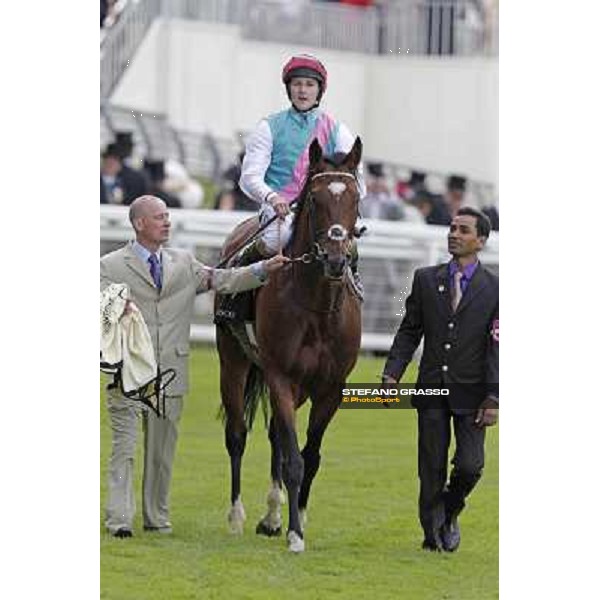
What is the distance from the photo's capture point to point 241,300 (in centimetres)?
1043

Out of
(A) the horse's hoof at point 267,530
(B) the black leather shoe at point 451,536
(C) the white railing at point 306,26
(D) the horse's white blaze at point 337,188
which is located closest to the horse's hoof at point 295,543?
(A) the horse's hoof at point 267,530

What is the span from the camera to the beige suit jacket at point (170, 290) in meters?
10.1

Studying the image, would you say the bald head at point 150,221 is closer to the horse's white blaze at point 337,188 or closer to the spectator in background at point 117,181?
the spectator in background at point 117,181

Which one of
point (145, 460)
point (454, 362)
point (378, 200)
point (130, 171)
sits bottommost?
point (145, 460)

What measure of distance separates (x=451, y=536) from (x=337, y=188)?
164 centimetres

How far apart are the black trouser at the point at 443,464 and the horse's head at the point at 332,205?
99cm

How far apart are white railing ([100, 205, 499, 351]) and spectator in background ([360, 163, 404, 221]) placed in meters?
0.05

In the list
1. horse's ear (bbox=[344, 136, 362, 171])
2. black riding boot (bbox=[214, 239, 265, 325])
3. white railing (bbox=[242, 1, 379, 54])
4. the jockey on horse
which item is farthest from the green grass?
white railing (bbox=[242, 1, 379, 54])

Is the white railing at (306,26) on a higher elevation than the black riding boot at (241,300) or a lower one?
higher

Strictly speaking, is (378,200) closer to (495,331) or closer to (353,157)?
(495,331)

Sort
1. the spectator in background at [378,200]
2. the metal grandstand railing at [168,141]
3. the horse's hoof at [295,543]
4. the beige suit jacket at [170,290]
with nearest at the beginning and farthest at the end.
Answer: the horse's hoof at [295,543] < the beige suit jacket at [170,290] < the metal grandstand railing at [168,141] < the spectator in background at [378,200]

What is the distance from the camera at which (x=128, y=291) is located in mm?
10125

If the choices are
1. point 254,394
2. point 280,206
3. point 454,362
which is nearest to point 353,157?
point 280,206
